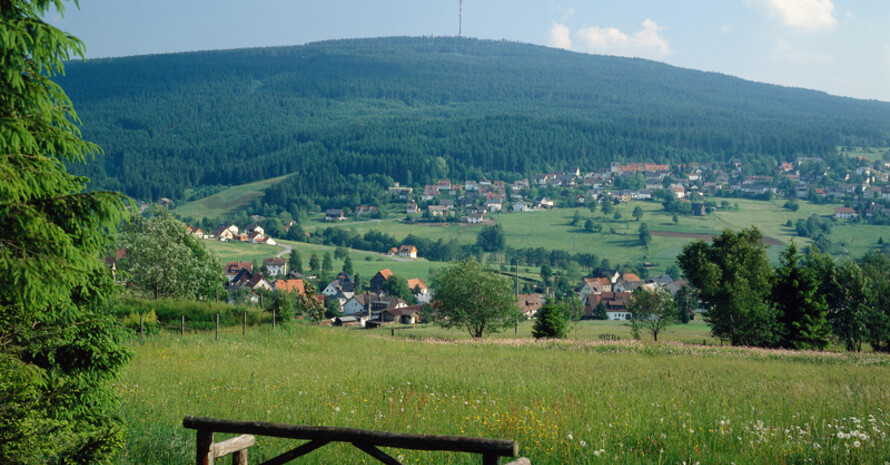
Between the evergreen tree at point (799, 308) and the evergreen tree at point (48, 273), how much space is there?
43.0m

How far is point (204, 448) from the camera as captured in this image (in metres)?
6.60

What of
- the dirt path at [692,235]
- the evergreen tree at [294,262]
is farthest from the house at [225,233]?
the dirt path at [692,235]

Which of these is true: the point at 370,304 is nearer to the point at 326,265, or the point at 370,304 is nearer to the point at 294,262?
the point at 326,265

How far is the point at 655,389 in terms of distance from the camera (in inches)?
575

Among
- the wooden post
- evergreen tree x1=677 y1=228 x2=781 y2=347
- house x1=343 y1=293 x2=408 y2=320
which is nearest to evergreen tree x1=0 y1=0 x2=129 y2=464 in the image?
the wooden post

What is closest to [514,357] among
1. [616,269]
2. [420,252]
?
[616,269]

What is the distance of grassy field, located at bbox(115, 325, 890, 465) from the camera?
9133mm

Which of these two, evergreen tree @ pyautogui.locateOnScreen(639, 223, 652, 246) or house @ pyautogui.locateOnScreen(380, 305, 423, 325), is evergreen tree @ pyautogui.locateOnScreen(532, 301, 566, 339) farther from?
evergreen tree @ pyautogui.locateOnScreen(639, 223, 652, 246)

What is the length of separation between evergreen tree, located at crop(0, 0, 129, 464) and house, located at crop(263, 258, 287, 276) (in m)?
136

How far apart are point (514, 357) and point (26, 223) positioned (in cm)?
1851

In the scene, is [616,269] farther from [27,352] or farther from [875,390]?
A: [27,352]

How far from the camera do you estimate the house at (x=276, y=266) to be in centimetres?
14250

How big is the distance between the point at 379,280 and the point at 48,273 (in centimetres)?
13068

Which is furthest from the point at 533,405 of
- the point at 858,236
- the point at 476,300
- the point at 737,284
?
the point at 858,236
